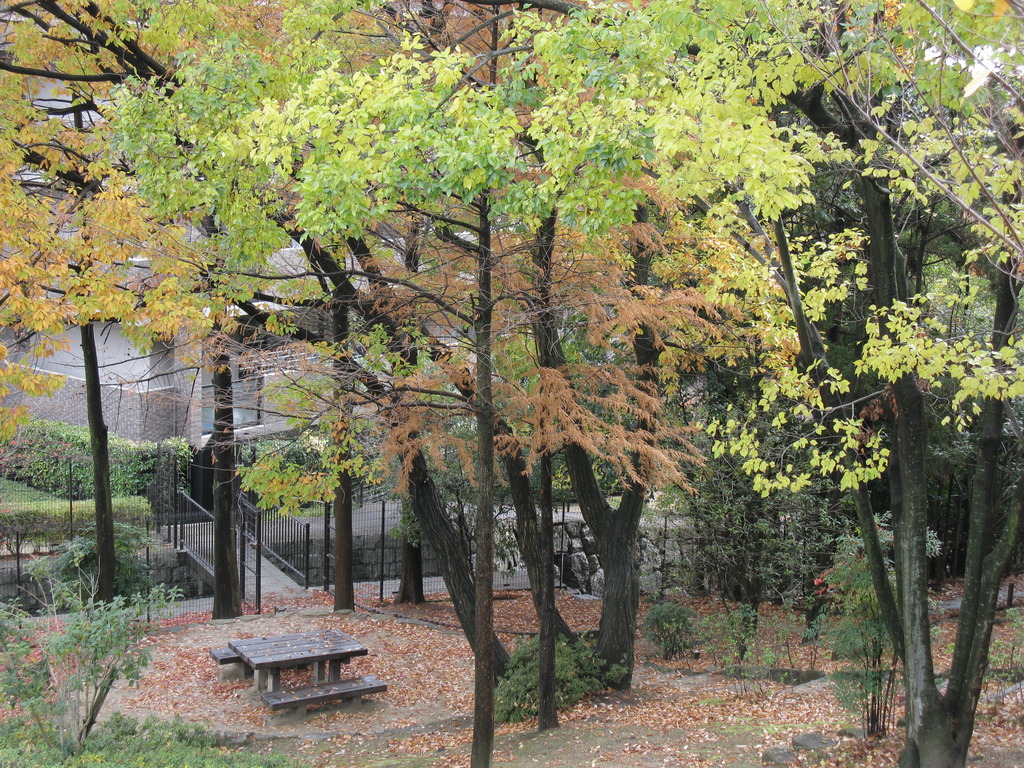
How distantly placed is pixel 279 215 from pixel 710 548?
8492 mm

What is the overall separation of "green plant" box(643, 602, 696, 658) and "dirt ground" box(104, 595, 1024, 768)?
0.25 meters

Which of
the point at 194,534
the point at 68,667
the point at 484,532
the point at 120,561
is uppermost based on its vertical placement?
the point at 484,532

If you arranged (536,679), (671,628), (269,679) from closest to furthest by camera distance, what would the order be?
(536,679), (269,679), (671,628)

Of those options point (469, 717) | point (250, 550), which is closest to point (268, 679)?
point (469, 717)

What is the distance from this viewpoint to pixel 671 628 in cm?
1232

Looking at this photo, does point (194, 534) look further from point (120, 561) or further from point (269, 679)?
point (269, 679)

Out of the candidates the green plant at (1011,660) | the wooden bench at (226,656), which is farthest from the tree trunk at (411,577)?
the green plant at (1011,660)

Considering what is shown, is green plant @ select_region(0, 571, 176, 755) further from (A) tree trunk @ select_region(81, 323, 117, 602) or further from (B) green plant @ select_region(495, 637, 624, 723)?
(A) tree trunk @ select_region(81, 323, 117, 602)

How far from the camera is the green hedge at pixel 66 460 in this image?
61.3 feet

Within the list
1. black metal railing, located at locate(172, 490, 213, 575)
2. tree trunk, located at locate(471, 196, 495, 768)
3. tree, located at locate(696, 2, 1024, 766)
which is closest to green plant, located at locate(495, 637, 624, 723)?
tree trunk, located at locate(471, 196, 495, 768)

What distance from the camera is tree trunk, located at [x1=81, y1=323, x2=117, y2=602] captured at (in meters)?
12.7

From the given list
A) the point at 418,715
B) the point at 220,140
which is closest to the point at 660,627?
the point at 418,715

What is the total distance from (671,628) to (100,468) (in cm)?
886

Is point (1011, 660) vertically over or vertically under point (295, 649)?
over
